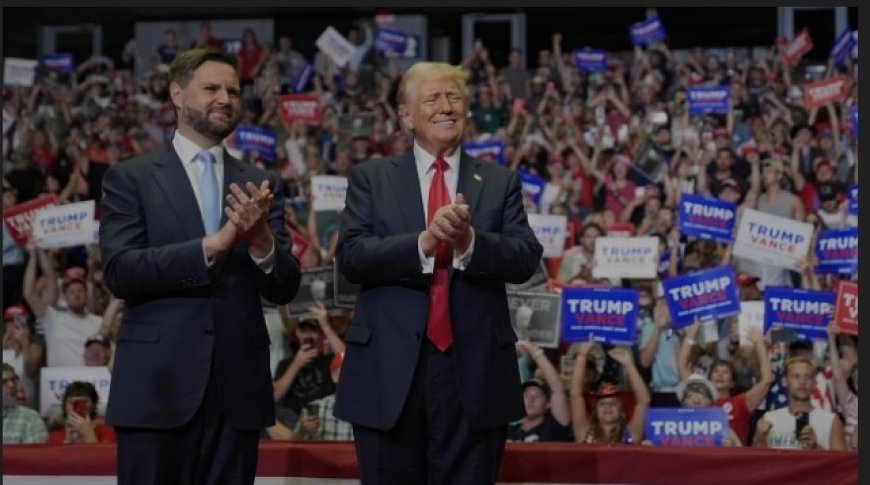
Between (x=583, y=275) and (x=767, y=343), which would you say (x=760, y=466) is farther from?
(x=583, y=275)

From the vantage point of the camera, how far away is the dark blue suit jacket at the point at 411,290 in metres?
3.05

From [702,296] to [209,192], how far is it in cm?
428

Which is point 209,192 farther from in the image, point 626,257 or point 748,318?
point 626,257

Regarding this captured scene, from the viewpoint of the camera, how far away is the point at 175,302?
307 cm

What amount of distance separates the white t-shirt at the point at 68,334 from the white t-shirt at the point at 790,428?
3678 millimetres

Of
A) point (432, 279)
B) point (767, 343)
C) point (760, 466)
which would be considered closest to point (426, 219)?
point (432, 279)

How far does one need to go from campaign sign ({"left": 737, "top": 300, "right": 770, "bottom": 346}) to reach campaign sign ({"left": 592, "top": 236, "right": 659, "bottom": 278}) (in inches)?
23.6

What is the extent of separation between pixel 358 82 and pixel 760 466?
365 inches

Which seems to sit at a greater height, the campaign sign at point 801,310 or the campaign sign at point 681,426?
the campaign sign at point 801,310

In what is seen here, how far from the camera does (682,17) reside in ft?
54.8

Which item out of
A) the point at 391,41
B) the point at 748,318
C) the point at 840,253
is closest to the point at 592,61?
the point at 391,41

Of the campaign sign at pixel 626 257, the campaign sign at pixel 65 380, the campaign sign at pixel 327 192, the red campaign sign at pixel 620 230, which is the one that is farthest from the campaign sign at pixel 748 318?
the campaign sign at pixel 65 380

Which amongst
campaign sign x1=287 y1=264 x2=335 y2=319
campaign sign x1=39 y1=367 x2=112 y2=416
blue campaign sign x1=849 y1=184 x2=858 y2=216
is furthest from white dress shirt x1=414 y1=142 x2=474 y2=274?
blue campaign sign x1=849 y1=184 x2=858 y2=216

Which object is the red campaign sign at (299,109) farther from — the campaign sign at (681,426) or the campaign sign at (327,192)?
the campaign sign at (681,426)
